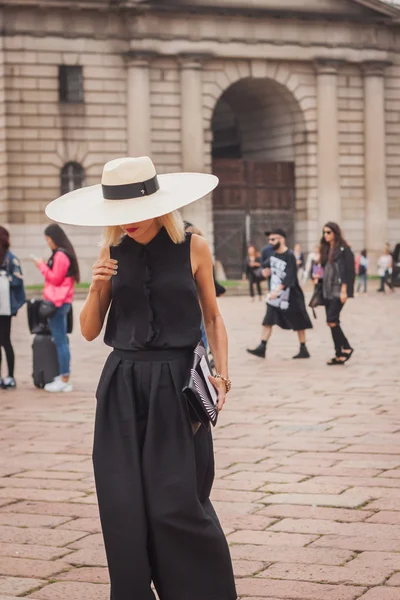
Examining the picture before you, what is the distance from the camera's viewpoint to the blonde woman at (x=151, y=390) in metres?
4.94

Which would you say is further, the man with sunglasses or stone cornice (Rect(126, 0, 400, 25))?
stone cornice (Rect(126, 0, 400, 25))

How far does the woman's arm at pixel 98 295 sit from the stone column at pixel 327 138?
4210cm

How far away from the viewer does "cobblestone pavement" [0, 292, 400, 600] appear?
5.99m

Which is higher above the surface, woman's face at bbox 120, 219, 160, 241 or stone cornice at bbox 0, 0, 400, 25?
stone cornice at bbox 0, 0, 400, 25

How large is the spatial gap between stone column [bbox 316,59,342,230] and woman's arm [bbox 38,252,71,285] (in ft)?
112

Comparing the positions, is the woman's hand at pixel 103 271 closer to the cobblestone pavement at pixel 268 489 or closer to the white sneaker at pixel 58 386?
the cobblestone pavement at pixel 268 489

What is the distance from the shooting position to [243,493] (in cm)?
778

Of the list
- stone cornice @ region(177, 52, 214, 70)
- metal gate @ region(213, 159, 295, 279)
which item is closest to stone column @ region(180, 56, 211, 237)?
stone cornice @ region(177, 52, 214, 70)

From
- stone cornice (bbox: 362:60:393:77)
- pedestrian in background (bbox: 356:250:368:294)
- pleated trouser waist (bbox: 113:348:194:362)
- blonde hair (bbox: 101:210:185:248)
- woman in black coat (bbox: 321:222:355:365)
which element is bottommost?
pedestrian in background (bbox: 356:250:368:294)

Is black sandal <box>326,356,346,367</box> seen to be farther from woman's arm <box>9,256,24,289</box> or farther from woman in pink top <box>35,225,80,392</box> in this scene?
woman's arm <box>9,256,24,289</box>

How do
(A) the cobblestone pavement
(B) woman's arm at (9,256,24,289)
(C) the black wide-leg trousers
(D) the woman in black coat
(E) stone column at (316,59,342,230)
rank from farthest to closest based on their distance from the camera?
(E) stone column at (316,59,342,230) < (D) the woman in black coat < (B) woman's arm at (9,256,24,289) < (A) the cobblestone pavement < (C) the black wide-leg trousers

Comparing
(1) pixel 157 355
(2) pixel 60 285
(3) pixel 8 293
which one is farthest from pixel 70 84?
(1) pixel 157 355

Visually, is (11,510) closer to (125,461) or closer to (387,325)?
(125,461)

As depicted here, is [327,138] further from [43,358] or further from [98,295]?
[98,295]
